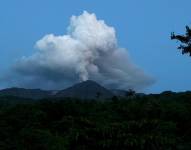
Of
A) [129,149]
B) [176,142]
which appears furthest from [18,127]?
[176,142]

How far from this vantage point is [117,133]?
20.3m

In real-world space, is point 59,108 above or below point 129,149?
above

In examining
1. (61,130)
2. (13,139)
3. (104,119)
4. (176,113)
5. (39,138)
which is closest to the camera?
(39,138)

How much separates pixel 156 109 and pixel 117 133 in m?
5.95

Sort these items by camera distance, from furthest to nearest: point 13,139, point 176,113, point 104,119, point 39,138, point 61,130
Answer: point 176,113 → point 104,119 → point 61,130 → point 13,139 → point 39,138

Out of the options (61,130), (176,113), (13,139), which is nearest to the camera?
(13,139)

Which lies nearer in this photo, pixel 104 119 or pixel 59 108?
pixel 104 119

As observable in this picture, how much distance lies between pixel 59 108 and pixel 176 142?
7057mm

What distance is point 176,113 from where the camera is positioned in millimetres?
24984

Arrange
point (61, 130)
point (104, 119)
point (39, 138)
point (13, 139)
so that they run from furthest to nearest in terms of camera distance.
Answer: point (104, 119)
point (61, 130)
point (13, 139)
point (39, 138)

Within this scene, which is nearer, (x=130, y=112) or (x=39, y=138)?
(x=39, y=138)

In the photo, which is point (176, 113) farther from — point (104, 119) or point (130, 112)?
point (104, 119)

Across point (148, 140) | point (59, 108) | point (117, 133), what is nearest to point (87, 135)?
point (117, 133)

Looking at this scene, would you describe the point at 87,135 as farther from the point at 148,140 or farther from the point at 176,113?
the point at 176,113
